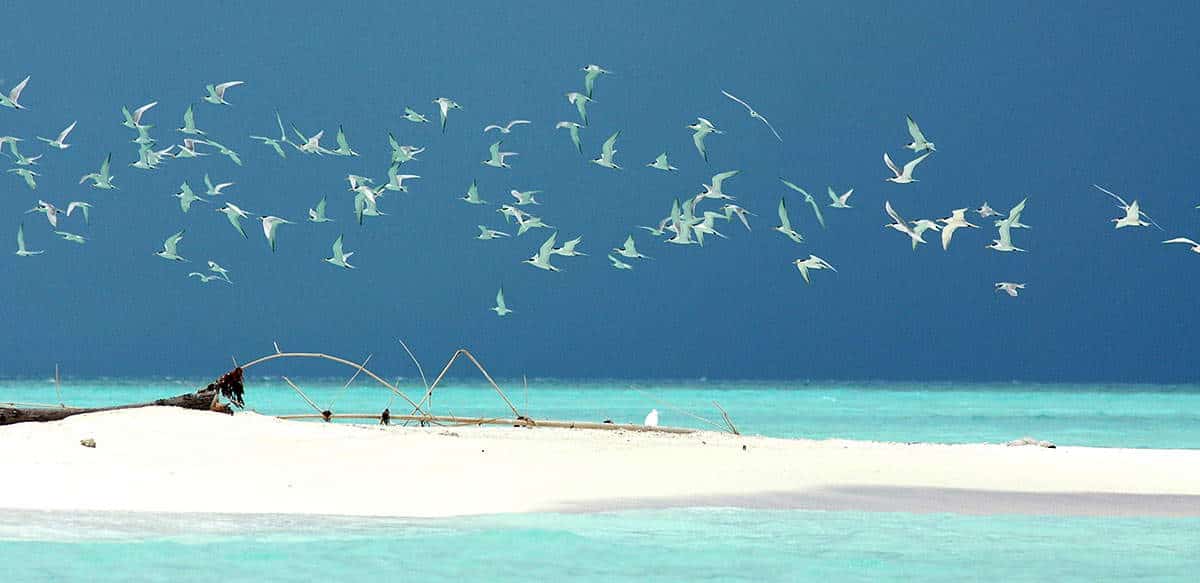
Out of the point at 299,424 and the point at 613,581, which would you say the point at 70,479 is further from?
the point at 613,581

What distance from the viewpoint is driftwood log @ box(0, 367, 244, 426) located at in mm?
17109

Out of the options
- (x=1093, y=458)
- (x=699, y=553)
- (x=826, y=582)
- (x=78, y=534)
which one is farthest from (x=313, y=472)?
(x=1093, y=458)

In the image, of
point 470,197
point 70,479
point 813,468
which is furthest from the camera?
point 470,197

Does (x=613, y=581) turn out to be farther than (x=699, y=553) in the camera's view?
No

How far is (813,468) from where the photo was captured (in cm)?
1638

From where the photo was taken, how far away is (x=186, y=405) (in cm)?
1753

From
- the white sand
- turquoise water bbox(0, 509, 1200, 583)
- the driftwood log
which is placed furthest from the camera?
the driftwood log

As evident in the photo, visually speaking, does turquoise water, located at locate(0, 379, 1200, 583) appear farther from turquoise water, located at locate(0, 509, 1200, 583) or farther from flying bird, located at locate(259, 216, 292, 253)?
flying bird, located at locate(259, 216, 292, 253)

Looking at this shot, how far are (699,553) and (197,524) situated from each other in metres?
3.82

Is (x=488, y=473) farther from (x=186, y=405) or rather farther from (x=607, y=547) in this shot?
(x=186, y=405)

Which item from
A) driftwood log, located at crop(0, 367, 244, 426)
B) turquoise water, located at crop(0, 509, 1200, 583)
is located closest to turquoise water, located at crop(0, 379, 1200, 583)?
turquoise water, located at crop(0, 509, 1200, 583)

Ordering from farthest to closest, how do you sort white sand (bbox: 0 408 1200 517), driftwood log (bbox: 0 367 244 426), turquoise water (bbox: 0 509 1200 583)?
driftwood log (bbox: 0 367 244 426), white sand (bbox: 0 408 1200 517), turquoise water (bbox: 0 509 1200 583)

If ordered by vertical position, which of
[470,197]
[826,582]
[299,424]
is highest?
[470,197]

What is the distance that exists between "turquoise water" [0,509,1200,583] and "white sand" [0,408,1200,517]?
0.77 metres
